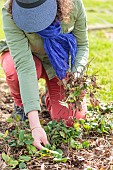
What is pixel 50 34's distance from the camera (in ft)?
10.0

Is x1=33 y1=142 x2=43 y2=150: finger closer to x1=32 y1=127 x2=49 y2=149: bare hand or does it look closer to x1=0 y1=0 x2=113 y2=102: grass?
x1=32 y1=127 x2=49 y2=149: bare hand

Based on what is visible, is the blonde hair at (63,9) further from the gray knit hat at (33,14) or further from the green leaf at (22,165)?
the green leaf at (22,165)

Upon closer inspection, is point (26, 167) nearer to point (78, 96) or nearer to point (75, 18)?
point (78, 96)

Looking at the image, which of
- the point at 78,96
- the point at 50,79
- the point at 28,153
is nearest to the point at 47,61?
the point at 50,79

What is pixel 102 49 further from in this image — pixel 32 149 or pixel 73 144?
pixel 32 149

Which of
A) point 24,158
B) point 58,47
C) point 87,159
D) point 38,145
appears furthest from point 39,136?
point 58,47

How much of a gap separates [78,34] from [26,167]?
3.72 ft

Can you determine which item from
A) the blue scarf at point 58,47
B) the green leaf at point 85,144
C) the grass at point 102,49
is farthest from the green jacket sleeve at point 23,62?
the grass at point 102,49

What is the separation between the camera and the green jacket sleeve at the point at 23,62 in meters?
2.98

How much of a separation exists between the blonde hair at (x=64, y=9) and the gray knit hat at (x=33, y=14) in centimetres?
9

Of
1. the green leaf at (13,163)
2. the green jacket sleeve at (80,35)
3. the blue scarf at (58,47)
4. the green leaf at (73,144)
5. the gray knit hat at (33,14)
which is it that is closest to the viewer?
the green leaf at (13,163)

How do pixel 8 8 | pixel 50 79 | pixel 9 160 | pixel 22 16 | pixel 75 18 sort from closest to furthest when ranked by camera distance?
pixel 9 160 → pixel 22 16 → pixel 8 8 → pixel 75 18 → pixel 50 79

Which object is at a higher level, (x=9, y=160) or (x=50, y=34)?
(x=50, y=34)

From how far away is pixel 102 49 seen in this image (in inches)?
217
